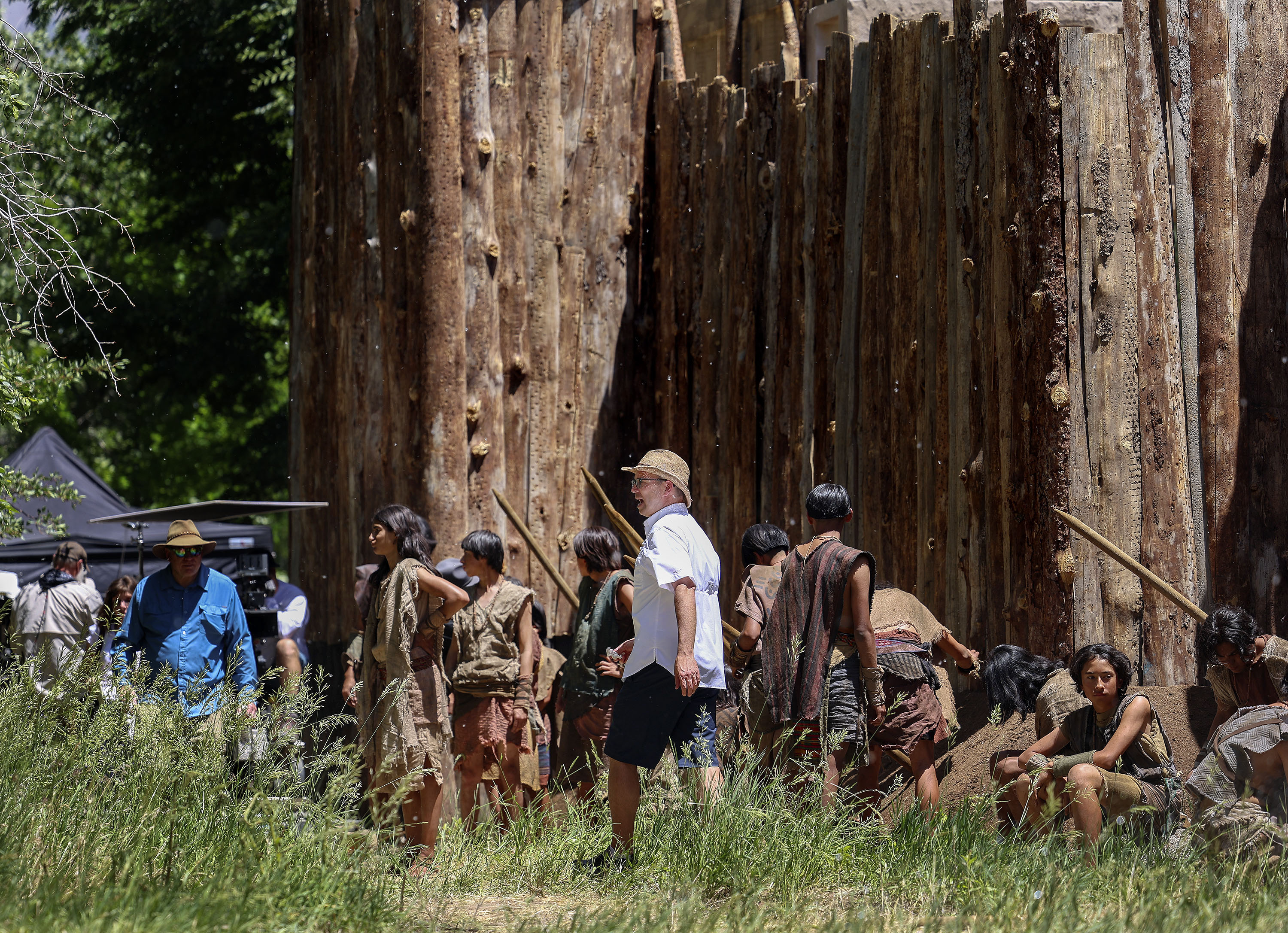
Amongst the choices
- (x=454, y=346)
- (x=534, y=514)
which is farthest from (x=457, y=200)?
(x=534, y=514)

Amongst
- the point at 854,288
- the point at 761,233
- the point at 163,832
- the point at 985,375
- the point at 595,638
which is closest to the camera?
the point at 163,832

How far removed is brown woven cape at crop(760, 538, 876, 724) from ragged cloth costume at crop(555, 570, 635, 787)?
80 centimetres

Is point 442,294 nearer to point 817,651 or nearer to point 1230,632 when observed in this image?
point 817,651

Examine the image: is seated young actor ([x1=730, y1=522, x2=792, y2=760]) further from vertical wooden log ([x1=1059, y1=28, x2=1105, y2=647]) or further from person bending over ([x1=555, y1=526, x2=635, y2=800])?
vertical wooden log ([x1=1059, y1=28, x2=1105, y2=647])

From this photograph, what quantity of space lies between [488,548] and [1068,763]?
2896 millimetres

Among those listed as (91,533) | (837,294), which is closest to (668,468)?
(837,294)

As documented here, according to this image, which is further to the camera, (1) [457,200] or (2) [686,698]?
(1) [457,200]

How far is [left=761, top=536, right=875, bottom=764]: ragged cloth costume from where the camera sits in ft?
17.9

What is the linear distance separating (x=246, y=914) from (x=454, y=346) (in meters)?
4.86

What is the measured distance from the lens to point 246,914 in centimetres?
330

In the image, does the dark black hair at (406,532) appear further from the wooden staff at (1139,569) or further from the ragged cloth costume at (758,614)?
the wooden staff at (1139,569)

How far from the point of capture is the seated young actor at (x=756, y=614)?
5.90 metres

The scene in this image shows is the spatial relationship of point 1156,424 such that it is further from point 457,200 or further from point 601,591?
Answer: point 457,200

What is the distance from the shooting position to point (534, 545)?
769 cm
